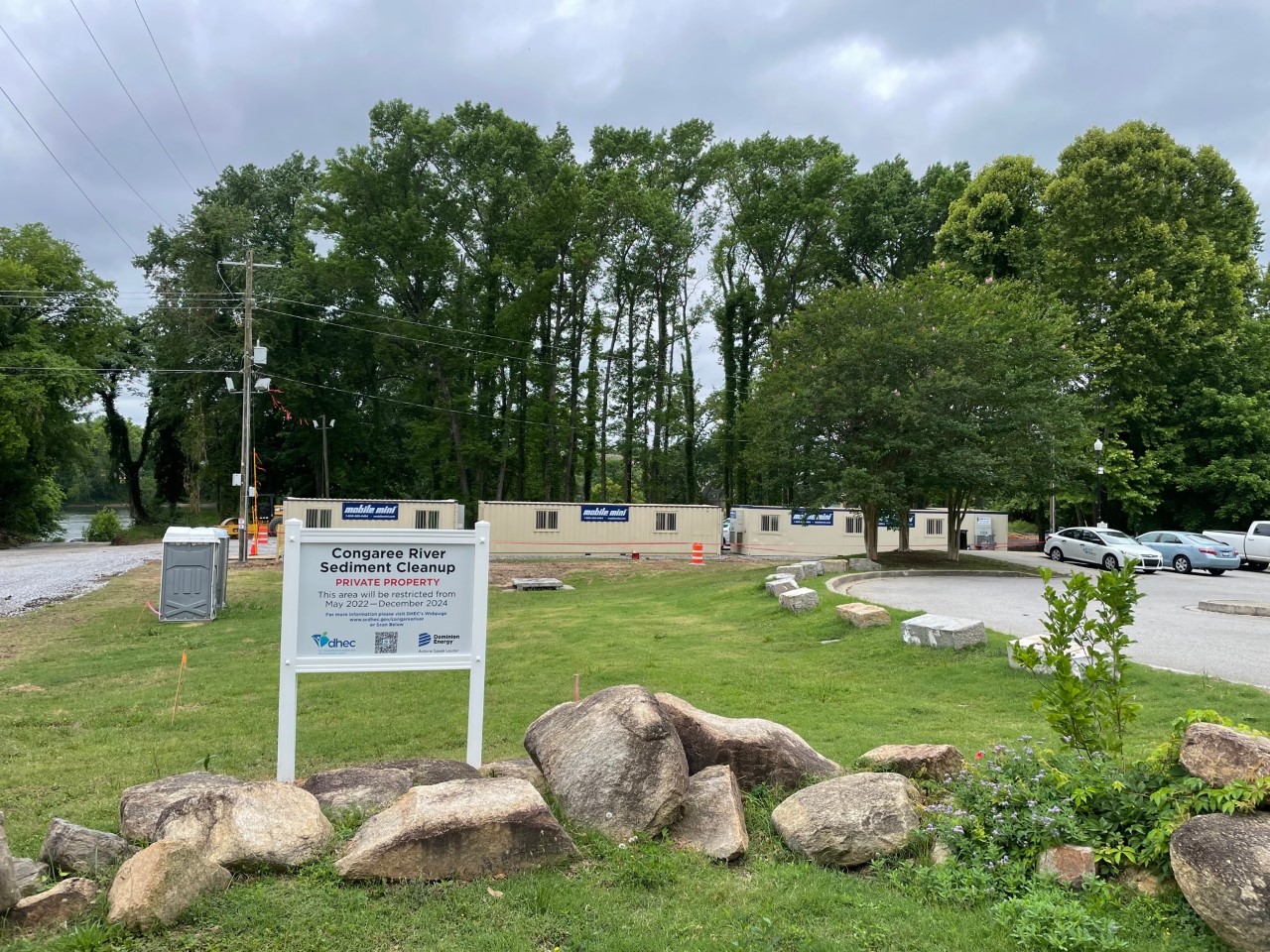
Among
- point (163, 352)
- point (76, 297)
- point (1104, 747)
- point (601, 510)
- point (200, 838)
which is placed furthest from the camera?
point (163, 352)

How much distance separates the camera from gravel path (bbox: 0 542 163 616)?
19328mm

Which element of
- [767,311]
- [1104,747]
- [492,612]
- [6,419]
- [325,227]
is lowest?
[492,612]

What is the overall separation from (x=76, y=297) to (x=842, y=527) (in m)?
42.3

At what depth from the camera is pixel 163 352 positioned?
160 feet

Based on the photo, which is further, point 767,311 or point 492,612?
point 767,311

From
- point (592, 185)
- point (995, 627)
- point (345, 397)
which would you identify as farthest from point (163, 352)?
point (995, 627)

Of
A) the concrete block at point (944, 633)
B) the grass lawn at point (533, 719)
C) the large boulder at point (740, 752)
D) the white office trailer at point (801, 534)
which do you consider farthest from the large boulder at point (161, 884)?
the white office trailer at point (801, 534)

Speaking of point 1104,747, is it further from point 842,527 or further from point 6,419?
point 6,419

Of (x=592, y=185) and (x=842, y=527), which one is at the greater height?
(x=592, y=185)

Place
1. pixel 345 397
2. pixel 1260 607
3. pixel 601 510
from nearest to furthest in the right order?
1. pixel 1260 607
2. pixel 601 510
3. pixel 345 397

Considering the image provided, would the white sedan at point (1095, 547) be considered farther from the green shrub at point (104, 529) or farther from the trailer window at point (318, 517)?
the green shrub at point (104, 529)

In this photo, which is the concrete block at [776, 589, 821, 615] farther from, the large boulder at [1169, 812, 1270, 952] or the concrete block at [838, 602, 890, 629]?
the large boulder at [1169, 812, 1270, 952]

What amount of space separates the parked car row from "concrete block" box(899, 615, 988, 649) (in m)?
16.0

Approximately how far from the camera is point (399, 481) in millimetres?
58594
